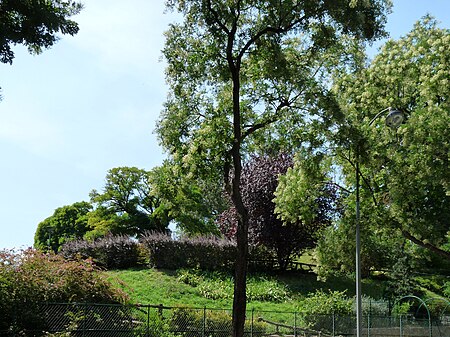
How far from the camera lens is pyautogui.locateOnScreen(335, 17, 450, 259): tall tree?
23266 millimetres

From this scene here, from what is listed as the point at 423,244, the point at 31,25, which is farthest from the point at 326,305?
the point at 31,25

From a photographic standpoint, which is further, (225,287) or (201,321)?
(225,287)

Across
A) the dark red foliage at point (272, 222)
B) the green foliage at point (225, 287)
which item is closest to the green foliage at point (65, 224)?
the dark red foliage at point (272, 222)

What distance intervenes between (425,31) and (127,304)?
17.0 meters

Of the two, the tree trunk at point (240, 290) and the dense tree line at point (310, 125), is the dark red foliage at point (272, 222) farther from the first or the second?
the tree trunk at point (240, 290)

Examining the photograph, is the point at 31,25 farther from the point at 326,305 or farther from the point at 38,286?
the point at 326,305

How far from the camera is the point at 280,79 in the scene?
55.7 feet

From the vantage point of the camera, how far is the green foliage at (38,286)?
56.7ft

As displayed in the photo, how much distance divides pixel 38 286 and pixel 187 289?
12.3m

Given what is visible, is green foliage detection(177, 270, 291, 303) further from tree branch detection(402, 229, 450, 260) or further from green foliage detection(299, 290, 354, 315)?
tree branch detection(402, 229, 450, 260)

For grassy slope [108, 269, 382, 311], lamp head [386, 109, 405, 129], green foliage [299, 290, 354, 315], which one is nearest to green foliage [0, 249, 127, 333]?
grassy slope [108, 269, 382, 311]

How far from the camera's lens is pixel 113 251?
33875 mm

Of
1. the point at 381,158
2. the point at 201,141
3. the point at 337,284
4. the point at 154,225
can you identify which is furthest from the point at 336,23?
the point at 154,225

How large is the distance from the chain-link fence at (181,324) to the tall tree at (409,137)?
5.46 metres
